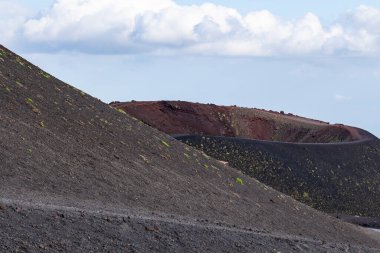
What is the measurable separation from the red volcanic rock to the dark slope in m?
10.5

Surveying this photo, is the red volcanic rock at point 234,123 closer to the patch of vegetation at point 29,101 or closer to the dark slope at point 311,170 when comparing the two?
the dark slope at point 311,170

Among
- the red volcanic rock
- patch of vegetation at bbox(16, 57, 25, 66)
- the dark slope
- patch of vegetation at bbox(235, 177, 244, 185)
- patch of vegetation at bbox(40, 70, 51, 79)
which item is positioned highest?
the red volcanic rock

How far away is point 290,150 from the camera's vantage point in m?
61.3

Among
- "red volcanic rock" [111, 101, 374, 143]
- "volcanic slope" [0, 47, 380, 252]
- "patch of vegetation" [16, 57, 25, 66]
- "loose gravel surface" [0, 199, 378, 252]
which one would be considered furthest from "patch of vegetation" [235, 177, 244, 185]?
"red volcanic rock" [111, 101, 374, 143]

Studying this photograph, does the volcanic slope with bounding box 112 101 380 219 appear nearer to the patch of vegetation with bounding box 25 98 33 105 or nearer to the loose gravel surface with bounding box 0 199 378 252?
the patch of vegetation with bounding box 25 98 33 105

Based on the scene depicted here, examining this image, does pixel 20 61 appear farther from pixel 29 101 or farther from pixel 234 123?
pixel 234 123

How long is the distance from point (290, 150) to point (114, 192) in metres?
34.2

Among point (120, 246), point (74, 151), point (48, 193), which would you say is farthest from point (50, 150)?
point (120, 246)

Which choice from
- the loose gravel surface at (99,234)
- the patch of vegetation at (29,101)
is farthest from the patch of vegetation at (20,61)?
the loose gravel surface at (99,234)

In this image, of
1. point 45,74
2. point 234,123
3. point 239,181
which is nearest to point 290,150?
point 234,123

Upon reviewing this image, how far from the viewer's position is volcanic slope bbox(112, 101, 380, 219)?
56719 millimetres

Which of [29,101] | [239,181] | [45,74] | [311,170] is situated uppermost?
[45,74]

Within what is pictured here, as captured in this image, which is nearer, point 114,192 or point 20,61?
point 114,192

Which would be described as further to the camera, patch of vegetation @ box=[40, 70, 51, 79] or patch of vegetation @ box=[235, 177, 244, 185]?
patch of vegetation @ box=[40, 70, 51, 79]
